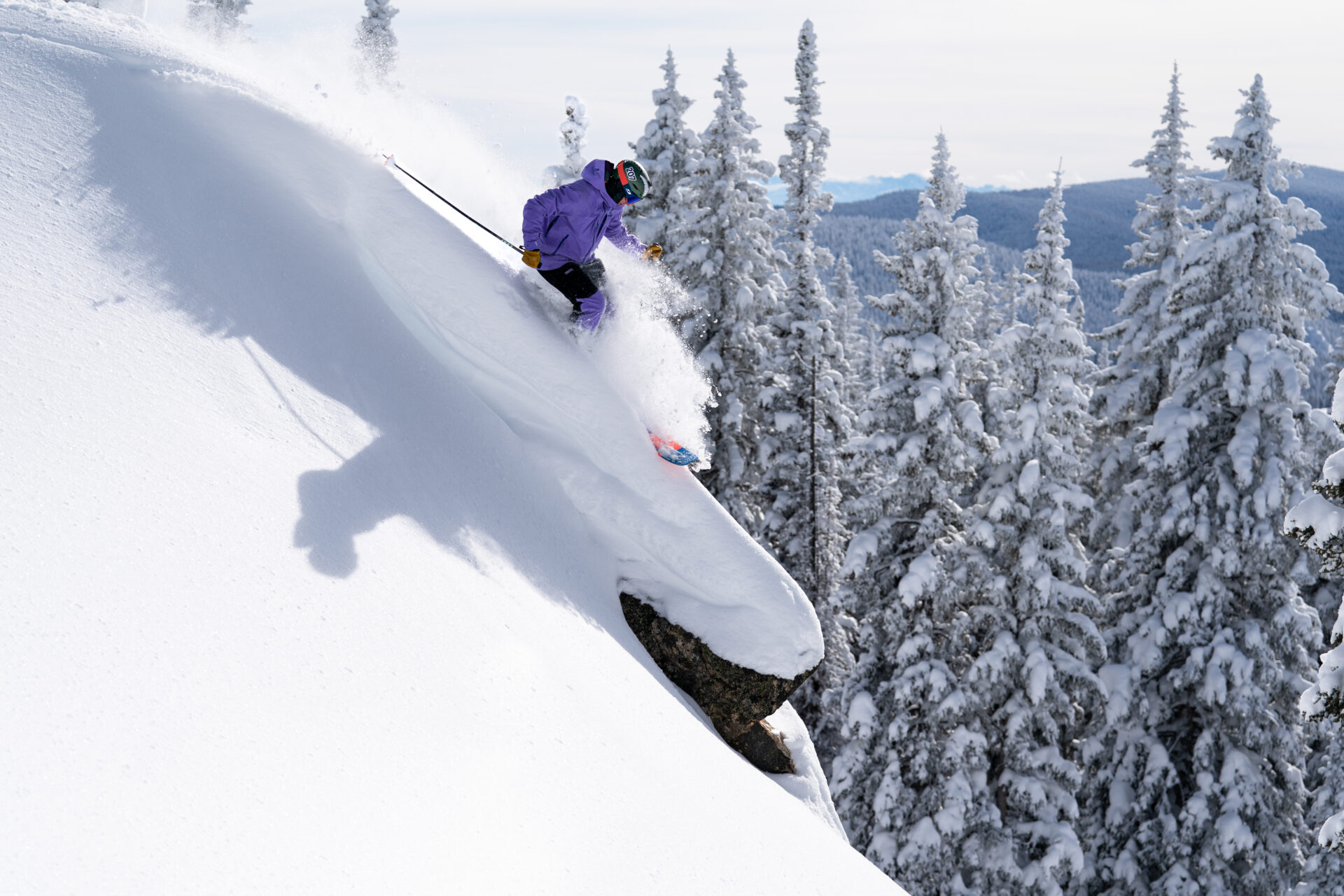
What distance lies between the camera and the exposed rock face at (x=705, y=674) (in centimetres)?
827

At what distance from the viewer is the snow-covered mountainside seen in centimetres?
358

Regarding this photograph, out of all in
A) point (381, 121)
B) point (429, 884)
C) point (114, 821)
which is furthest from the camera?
point (381, 121)

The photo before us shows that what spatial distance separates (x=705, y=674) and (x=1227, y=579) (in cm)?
1229

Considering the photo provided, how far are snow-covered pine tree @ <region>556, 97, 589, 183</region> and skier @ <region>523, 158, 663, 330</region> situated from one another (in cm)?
1468

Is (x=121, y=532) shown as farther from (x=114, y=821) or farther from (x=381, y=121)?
(x=381, y=121)

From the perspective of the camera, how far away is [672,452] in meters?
8.80

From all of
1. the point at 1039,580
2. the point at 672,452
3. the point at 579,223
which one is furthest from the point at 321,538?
the point at 1039,580

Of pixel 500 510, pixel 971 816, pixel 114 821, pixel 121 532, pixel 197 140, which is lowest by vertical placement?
pixel 971 816

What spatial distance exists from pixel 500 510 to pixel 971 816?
1229 cm

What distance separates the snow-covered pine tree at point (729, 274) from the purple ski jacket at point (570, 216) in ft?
33.8

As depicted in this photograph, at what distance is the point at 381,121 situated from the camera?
1083 cm

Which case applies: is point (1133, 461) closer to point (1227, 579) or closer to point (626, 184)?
point (1227, 579)

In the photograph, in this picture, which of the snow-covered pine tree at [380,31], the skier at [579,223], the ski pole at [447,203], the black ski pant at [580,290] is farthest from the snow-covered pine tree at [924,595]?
the snow-covered pine tree at [380,31]

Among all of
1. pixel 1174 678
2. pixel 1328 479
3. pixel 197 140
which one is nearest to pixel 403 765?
pixel 197 140
